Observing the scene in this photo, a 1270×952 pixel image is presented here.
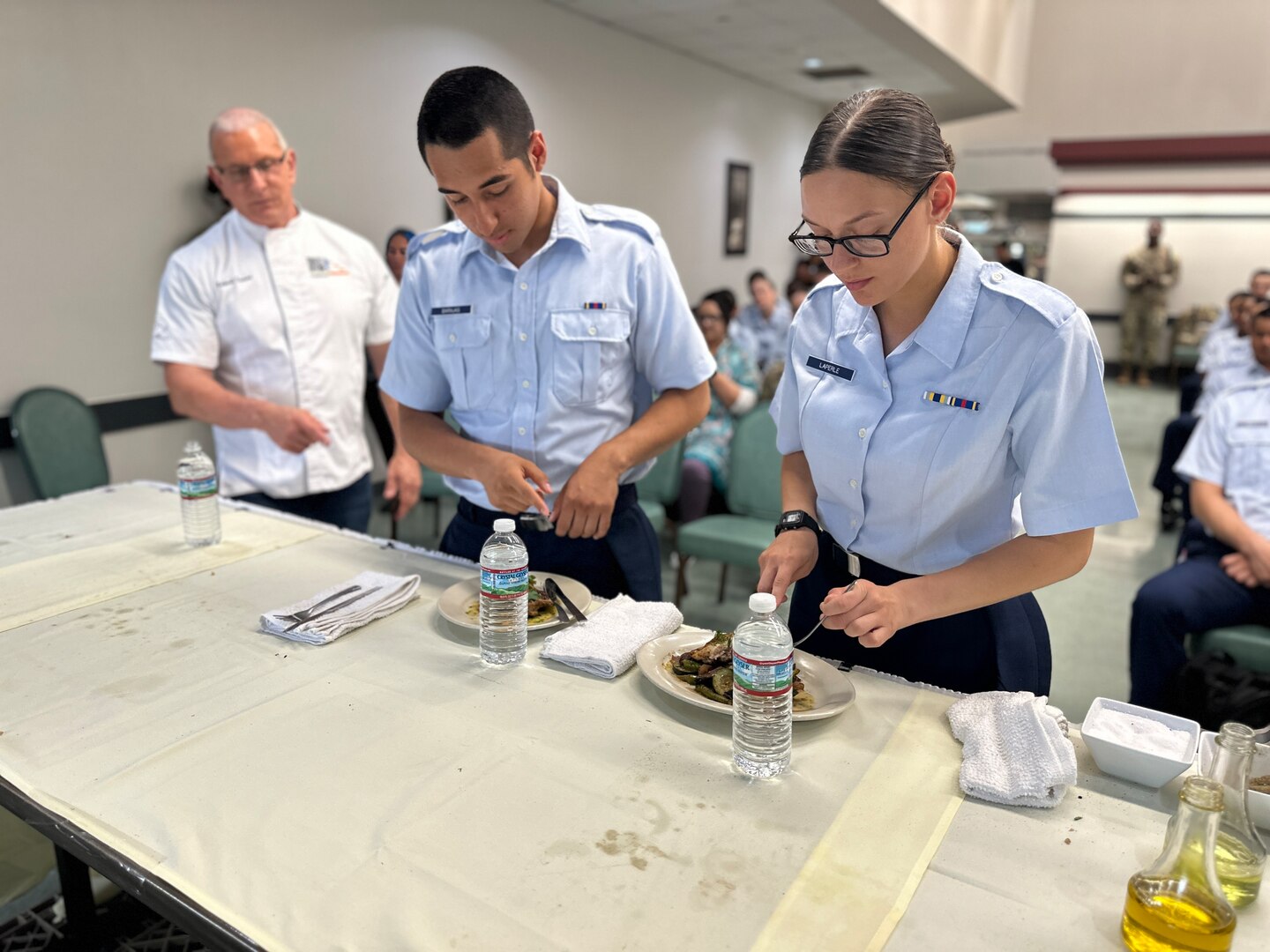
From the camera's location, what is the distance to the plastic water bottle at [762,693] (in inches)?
42.4

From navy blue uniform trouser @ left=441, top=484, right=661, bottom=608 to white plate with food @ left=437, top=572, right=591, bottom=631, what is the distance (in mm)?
147

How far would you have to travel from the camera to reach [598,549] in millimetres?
1903

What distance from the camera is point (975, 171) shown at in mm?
13445

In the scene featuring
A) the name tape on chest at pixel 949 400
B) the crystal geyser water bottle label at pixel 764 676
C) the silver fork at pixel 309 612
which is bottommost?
the silver fork at pixel 309 612

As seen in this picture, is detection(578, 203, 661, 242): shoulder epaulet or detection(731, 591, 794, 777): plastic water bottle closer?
detection(731, 591, 794, 777): plastic water bottle

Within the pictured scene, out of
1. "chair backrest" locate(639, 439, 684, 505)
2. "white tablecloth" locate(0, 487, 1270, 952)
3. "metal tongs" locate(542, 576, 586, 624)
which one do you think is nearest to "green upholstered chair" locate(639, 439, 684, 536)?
"chair backrest" locate(639, 439, 684, 505)

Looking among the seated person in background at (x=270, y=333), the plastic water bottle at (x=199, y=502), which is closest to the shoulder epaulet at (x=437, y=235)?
the seated person in background at (x=270, y=333)

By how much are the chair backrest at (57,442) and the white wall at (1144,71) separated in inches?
484

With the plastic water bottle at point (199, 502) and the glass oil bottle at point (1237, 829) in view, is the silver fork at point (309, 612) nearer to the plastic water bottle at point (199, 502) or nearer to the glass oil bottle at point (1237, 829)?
the plastic water bottle at point (199, 502)

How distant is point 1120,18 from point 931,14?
6.51 meters

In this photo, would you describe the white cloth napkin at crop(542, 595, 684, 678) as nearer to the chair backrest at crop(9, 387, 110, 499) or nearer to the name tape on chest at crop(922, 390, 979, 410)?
the name tape on chest at crop(922, 390, 979, 410)

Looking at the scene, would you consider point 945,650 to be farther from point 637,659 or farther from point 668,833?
point 668,833

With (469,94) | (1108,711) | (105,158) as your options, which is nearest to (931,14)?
(105,158)

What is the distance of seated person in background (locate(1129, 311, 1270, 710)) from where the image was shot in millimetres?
2654
